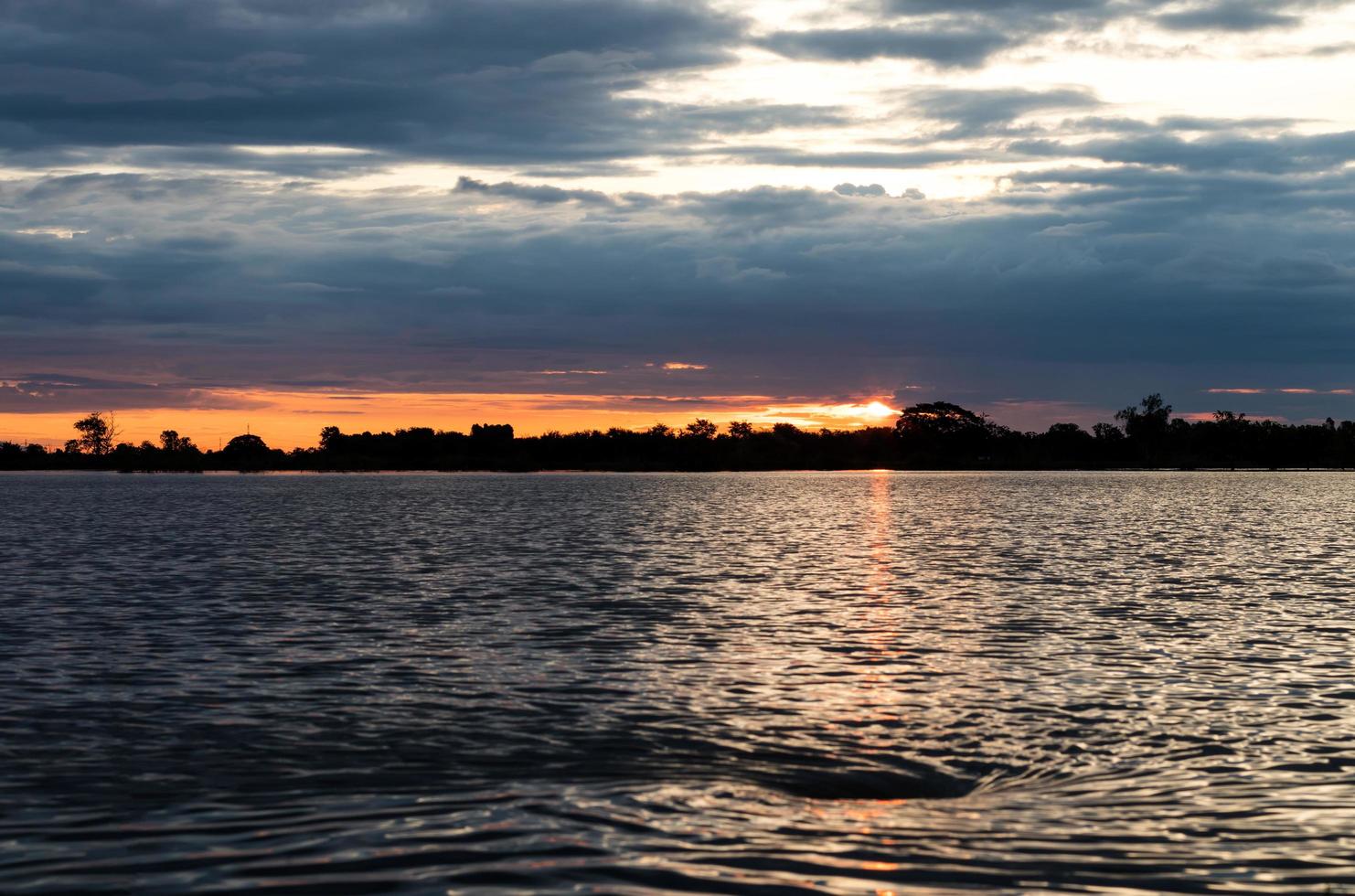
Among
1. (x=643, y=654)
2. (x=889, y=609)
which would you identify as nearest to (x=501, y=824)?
(x=643, y=654)

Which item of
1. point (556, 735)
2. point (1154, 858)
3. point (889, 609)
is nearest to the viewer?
point (1154, 858)

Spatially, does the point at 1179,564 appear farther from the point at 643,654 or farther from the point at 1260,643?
the point at 643,654

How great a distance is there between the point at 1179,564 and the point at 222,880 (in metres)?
59.3

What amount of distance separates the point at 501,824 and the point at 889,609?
2848 cm

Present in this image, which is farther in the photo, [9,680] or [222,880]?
[9,680]

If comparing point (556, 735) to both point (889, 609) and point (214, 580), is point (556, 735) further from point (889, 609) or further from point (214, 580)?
point (214, 580)

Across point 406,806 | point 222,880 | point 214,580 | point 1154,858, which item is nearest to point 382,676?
point 406,806

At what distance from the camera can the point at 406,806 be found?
752 inches

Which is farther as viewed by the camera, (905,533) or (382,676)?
(905,533)

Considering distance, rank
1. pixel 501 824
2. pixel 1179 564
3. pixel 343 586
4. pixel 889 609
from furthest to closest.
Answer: pixel 1179 564 → pixel 343 586 → pixel 889 609 → pixel 501 824

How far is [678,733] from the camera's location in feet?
80.2

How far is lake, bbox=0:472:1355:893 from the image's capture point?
16.3 meters

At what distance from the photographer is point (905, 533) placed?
9944 centimetres

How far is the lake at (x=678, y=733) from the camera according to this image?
16.3 meters
